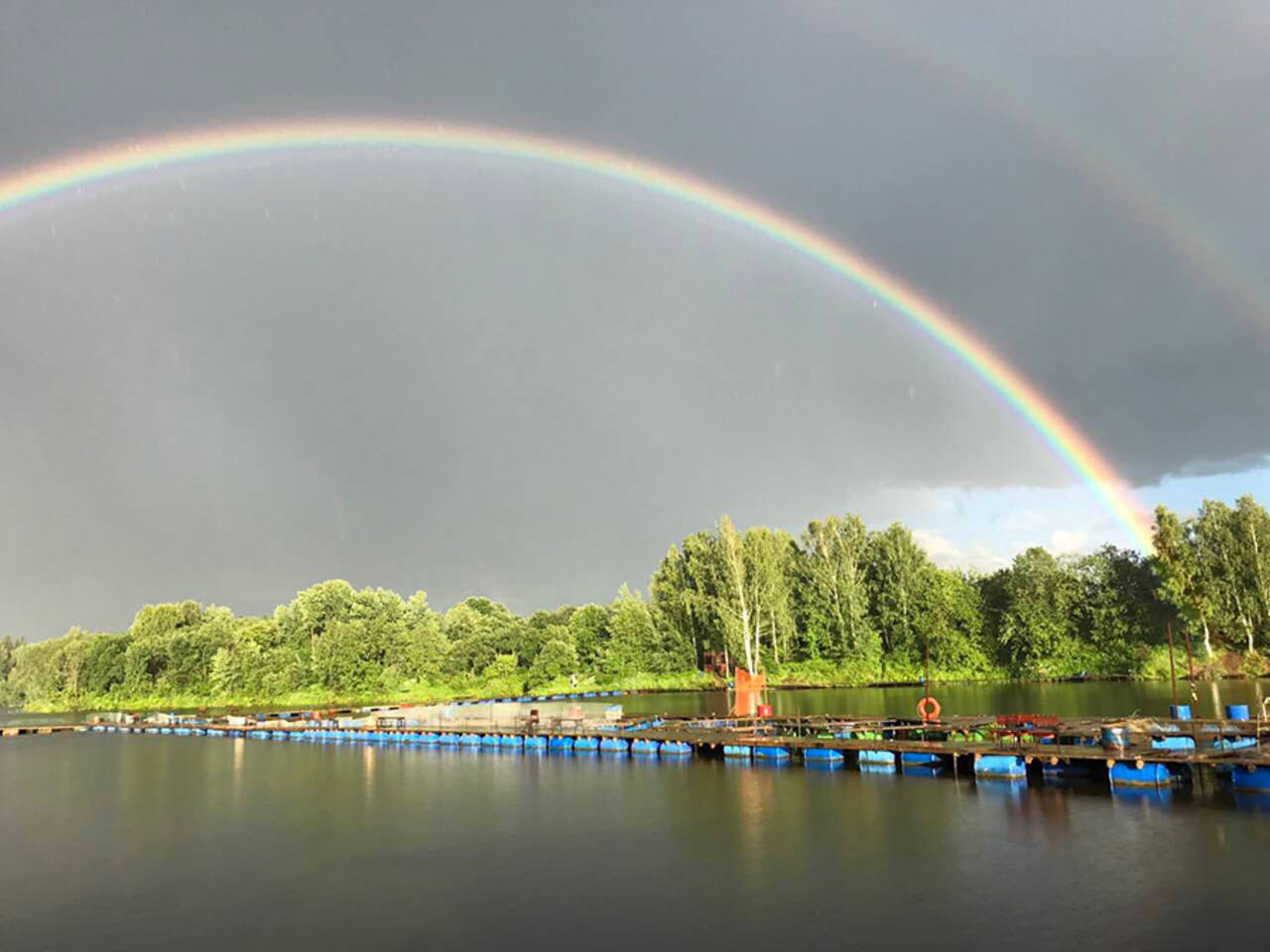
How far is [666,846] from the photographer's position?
25.8 metres

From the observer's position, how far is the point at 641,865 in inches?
950

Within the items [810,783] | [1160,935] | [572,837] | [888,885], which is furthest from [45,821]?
[1160,935]

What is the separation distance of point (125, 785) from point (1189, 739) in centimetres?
4966

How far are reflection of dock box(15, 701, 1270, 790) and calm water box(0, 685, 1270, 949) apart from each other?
4.99 ft

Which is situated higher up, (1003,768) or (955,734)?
(955,734)

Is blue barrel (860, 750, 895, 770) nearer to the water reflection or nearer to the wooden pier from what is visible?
the wooden pier

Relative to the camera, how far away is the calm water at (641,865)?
60.5 feet

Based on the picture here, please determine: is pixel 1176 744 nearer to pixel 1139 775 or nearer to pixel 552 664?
pixel 1139 775

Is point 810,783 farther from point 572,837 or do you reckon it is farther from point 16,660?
point 16,660

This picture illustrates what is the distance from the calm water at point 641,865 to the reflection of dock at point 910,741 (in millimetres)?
1522

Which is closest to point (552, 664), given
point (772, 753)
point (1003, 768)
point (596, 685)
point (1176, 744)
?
point (596, 685)

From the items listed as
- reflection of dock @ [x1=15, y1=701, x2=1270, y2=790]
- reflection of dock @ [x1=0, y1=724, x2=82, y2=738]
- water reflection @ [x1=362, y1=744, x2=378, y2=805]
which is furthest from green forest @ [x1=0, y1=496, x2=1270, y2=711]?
water reflection @ [x1=362, y1=744, x2=378, y2=805]

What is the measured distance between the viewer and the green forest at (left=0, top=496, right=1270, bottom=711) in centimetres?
8756

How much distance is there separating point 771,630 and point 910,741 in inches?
2415
